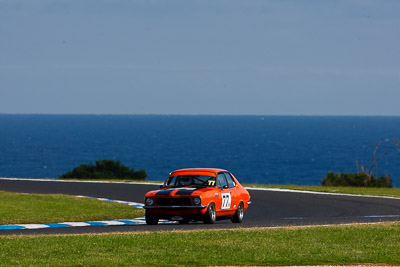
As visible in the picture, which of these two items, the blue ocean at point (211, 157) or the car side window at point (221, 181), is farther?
the blue ocean at point (211, 157)

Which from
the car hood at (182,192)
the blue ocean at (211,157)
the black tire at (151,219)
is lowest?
the black tire at (151,219)

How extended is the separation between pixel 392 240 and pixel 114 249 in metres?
6.13

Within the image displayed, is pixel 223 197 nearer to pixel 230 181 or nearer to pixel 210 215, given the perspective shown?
pixel 210 215

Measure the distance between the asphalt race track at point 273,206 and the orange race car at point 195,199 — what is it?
317mm

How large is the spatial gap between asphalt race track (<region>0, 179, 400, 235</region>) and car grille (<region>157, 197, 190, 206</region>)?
601 millimetres

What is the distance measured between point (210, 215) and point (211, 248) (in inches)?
210

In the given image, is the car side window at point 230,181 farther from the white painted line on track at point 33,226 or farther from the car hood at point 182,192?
the white painted line on track at point 33,226

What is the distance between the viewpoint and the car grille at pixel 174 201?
20016 mm

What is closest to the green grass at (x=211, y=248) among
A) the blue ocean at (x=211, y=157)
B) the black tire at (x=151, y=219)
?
the black tire at (x=151, y=219)

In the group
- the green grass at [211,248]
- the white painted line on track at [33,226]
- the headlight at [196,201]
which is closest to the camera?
the green grass at [211,248]

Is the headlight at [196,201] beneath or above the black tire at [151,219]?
above

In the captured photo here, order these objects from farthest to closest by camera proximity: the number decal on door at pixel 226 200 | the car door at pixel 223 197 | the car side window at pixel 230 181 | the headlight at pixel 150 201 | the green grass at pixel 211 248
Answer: the car side window at pixel 230 181 < the number decal on door at pixel 226 200 < the car door at pixel 223 197 < the headlight at pixel 150 201 < the green grass at pixel 211 248

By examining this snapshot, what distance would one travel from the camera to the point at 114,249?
14875mm

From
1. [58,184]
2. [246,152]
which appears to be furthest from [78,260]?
[246,152]
